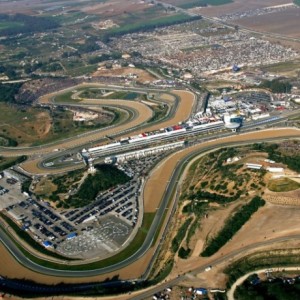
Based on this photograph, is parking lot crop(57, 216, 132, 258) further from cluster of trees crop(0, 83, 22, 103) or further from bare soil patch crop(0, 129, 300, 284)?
cluster of trees crop(0, 83, 22, 103)

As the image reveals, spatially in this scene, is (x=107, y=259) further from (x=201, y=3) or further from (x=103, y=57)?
(x=201, y=3)

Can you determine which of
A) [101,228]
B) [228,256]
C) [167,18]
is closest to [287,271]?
[228,256]

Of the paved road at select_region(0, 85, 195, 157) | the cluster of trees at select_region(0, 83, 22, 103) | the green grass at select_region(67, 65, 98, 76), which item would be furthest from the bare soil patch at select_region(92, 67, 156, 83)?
the cluster of trees at select_region(0, 83, 22, 103)

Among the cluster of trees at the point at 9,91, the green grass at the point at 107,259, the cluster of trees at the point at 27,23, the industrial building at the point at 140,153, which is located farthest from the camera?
the cluster of trees at the point at 27,23

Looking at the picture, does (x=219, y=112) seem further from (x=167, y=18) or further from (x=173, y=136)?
(x=167, y=18)

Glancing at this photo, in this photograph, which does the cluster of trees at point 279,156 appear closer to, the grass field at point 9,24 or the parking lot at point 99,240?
the parking lot at point 99,240

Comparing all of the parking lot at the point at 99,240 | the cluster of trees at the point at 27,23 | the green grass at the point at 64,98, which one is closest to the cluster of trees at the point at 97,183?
the parking lot at the point at 99,240
